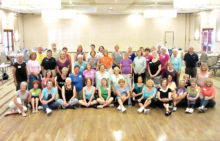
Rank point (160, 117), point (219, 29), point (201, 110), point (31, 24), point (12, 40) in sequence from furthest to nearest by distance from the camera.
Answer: point (31, 24) < point (12, 40) < point (219, 29) < point (201, 110) < point (160, 117)

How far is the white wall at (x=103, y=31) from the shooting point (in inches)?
762

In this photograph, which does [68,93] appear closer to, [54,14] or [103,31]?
[54,14]

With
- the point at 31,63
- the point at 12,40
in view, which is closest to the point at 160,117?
the point at 31,63

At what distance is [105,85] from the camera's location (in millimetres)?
5734

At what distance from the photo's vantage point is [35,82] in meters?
5.46

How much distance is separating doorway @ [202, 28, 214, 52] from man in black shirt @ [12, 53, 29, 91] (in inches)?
509

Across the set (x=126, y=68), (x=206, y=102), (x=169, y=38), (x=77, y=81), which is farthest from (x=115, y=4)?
(x=169, y=38)

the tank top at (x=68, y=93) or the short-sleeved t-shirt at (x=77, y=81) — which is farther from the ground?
the short-sleeved t-shirt at (x=77, y=81)

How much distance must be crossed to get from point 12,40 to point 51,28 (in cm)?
417

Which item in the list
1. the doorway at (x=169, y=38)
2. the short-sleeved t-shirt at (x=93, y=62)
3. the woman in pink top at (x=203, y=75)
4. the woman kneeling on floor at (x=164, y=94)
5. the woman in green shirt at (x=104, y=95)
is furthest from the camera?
the doorway at (x=169, y=38)

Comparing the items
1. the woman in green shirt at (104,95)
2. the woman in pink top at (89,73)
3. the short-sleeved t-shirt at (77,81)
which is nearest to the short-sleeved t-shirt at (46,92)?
the short-sleeved t-shirt at (77,81)

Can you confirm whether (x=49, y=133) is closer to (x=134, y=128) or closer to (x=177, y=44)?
(x=134, y=128)

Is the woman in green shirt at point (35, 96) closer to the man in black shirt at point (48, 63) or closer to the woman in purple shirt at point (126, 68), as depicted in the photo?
the man in black shirt at point (48, 63)

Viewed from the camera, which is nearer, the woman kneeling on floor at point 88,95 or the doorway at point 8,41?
the woman kneeling on floor at point 88,95
